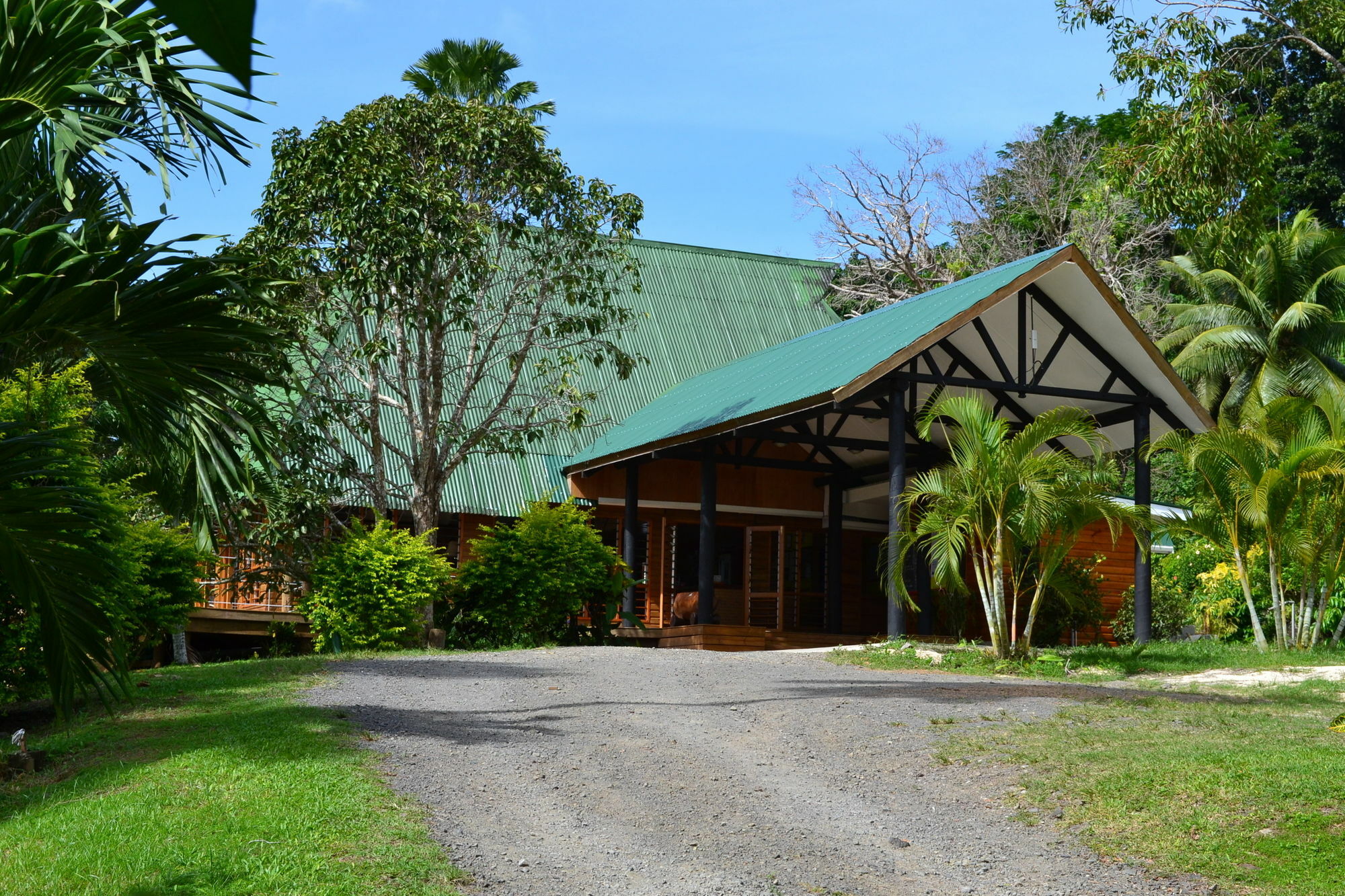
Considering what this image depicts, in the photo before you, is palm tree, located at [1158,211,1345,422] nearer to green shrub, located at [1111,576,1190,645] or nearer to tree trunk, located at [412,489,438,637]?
green shrub, located at [1111,576,1190,645]

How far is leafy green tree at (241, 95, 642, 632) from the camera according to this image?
15.6 meters

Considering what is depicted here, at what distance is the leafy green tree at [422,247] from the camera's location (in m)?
15.6

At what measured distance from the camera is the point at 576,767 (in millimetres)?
8031

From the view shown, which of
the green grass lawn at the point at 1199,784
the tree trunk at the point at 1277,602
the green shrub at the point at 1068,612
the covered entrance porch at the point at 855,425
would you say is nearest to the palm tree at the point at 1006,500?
the covered entrance porch at the point at 855,425

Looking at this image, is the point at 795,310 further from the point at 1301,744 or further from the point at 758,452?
the point at 1301,744

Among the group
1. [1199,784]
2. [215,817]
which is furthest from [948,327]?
[215,817]

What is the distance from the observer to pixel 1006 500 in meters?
13.6

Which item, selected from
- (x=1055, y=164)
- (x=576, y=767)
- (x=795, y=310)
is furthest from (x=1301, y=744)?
(x=1055, y=164)

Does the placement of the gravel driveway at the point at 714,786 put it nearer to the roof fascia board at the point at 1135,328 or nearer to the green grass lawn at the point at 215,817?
the green grass lawn at the point at 215,817

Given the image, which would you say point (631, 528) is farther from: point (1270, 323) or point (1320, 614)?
point (1270, 323)

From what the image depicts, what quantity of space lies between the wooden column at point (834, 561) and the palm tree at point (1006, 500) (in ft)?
24.4

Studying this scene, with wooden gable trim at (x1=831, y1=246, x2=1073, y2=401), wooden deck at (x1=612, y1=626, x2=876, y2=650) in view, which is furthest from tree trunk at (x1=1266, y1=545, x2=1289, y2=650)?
wooden deck at (x1=612, y1=626, x2=876, y2=650)

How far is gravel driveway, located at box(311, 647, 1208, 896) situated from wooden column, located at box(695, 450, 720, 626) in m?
6.10

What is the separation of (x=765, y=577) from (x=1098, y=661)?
31.2 ft
